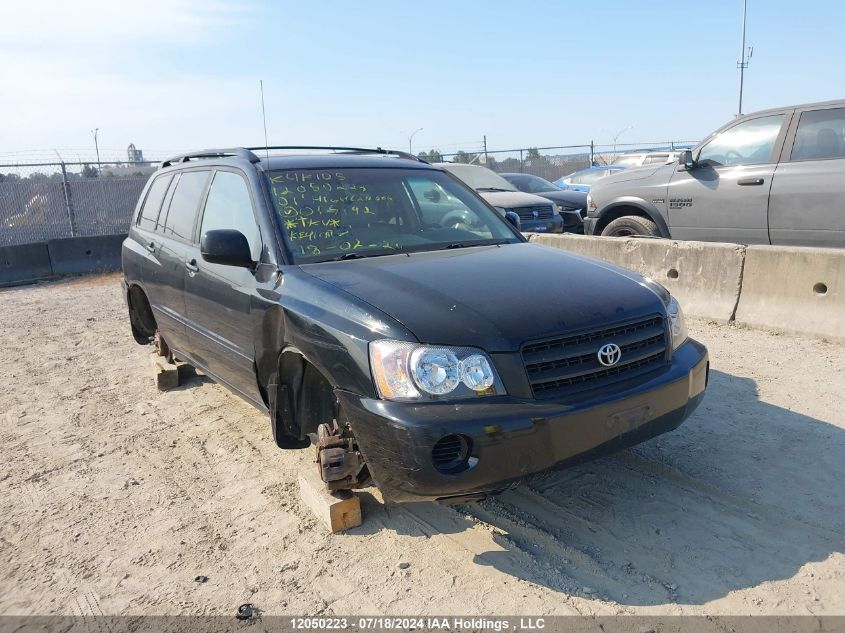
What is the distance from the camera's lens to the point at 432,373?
9.02ft

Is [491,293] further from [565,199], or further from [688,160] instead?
[565,199]

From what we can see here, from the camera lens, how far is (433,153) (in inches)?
1032

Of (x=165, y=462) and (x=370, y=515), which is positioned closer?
(x=370, y=515)

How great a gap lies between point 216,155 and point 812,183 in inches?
213

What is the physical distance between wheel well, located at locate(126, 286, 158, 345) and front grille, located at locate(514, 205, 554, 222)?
263 inches

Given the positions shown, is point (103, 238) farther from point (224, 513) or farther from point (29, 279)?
point (224, 513)

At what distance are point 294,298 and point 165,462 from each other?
173 cm

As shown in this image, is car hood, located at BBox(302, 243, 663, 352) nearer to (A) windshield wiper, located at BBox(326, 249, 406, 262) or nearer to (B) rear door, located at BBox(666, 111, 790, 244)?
(A) windshield wiper, located at BBox(326, 249, 406, 262)

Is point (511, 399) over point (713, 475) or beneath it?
over

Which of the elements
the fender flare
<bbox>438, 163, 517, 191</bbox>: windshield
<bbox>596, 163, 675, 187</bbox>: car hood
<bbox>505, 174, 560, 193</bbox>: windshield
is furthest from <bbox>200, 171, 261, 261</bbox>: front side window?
<bbox>505, 174, 560, 193</bbox>: windshield

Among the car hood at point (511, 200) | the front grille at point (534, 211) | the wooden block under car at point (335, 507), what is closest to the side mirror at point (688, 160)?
the front grille at point (534, 211)

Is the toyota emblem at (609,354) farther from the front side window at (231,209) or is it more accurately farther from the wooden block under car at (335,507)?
the front side window at (231,209)

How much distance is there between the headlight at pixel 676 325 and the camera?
135 inches

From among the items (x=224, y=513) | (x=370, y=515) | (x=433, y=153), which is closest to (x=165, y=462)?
(x=224, y=513)
